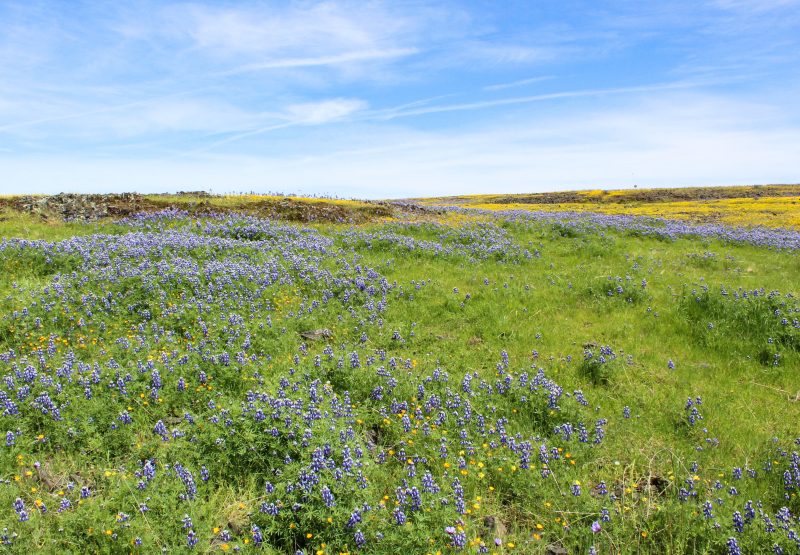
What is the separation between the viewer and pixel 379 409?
6.36 meters

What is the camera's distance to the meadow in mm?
4242

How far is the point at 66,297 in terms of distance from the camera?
954 centimetres

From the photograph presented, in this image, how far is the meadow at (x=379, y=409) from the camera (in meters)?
4.24

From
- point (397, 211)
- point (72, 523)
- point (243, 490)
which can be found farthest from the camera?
point (397, 211)

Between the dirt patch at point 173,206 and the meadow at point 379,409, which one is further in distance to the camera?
the dirt patch at point 173,206

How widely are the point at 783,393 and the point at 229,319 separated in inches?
378

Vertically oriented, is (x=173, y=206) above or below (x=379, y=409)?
above

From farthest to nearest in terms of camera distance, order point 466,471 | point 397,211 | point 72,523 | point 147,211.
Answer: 1. point 397,211
2. point 147,211
3. point 466,471
4. point 72,523

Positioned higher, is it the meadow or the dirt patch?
the dirt patch

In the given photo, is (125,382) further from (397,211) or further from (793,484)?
(397,211)

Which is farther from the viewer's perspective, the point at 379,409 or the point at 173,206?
the point at 173,206

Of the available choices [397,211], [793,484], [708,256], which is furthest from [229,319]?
[397,211]

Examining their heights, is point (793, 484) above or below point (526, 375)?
below

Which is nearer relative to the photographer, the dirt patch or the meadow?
the meadow
